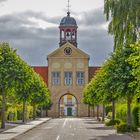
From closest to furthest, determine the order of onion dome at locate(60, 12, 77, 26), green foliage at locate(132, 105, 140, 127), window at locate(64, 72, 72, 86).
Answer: green foliage at locate(132, 105, 140, 127) < window at locate(64, 72, 72, 86) < onion dome at locate(60, 12, 77, 26)

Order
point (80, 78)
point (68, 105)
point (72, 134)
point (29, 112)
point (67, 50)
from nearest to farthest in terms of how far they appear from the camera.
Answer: point (72, 134) < point (29, 112) < point (67, 50) < point (80, 78) < point (68, 105)

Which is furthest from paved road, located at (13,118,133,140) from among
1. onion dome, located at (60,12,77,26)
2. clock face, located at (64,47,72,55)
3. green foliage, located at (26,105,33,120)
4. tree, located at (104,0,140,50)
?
onion dome, located at (60,12,77,26)

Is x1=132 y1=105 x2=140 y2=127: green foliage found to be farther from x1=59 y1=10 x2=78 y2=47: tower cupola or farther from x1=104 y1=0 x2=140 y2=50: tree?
x1=59 y1=10 x2=78 y2=47: tower cupola

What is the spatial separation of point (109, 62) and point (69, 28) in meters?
84.5

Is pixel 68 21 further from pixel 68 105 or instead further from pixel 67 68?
pixel 68 105

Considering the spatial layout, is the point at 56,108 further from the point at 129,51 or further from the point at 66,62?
the point at 129,51

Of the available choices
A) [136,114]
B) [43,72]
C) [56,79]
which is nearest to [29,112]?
[56,79]

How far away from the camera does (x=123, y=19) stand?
40.5m

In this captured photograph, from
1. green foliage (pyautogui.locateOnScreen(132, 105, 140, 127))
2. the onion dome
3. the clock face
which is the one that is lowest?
green foliage (pyautogui.locateOnScreen(132, 105, 140, 127))

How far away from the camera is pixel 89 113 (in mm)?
119500

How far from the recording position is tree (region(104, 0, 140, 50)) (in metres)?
37.8

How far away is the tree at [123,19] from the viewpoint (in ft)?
124

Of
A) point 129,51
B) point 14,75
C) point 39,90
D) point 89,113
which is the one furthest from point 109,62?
point 89,113

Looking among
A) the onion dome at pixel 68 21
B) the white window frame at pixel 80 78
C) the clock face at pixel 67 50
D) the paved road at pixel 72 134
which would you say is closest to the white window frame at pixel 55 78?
the white window frame at pixel 80 78
